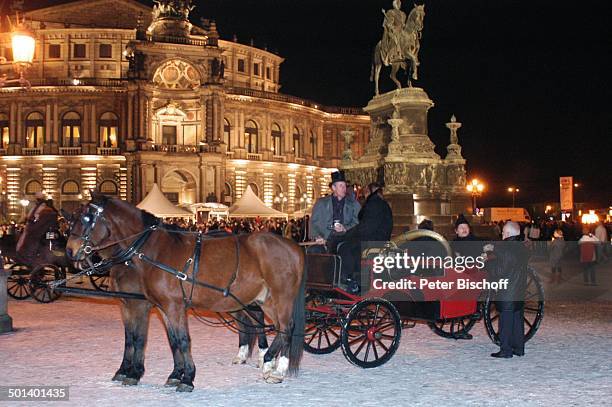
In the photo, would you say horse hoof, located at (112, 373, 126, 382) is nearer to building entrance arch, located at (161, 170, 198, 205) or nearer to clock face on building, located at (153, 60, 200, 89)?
building entrance arch, located at (161, 170, 198, 205)

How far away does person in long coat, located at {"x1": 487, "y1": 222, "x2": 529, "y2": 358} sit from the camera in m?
9.96

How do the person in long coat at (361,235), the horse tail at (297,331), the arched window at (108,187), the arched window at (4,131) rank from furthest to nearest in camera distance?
1. the arched window at (4,131)
2. the arched window at (108,187)
3. the person in long coat at (361,235)
4. the horse tail at (297,331)

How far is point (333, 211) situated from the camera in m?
10.3

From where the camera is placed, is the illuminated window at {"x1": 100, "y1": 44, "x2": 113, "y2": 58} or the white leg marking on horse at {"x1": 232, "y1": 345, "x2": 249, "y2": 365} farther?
the illuminated window at {"x1": 100, "y1": 44, "x2": 113, "y2": 58}

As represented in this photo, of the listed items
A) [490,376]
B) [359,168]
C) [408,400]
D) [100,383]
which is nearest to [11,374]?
[100,383]

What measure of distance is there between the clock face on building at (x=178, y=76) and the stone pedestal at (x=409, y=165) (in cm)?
4183

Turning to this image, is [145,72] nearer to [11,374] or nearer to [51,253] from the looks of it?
[51,253]

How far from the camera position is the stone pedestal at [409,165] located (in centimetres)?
2139

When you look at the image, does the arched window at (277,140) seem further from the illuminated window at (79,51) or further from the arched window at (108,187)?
the illuminated window at (79,51)

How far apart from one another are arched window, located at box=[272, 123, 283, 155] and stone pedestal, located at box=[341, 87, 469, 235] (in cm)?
4968

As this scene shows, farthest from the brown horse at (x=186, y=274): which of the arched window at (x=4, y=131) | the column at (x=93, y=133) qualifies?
the arched window at (x=4, y=131)

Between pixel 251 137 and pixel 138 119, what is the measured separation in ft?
44.8

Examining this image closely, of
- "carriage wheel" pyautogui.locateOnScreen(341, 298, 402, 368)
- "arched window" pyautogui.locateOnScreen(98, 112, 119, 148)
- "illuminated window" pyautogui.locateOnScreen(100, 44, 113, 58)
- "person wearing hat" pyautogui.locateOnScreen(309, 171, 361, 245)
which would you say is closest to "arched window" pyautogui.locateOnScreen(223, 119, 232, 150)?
"arched window" pyautogui.locateOnScreen(98, 112, 119, 148)

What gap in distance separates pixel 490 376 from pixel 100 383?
4588 millimetres
